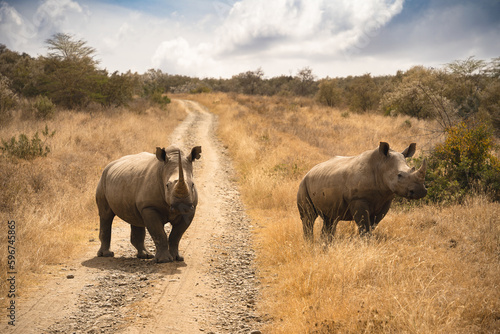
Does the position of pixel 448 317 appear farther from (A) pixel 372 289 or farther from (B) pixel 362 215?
(B) pixel 362 215

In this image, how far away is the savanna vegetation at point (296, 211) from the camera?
452 centimetres

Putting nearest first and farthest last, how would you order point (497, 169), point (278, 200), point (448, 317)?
point (448, 317), point (497, 169), point (278, 200)

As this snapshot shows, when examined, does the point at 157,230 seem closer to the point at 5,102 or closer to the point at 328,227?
the point at 328,227

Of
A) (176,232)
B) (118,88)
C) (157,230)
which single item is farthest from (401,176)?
(118,88)

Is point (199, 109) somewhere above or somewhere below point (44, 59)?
below

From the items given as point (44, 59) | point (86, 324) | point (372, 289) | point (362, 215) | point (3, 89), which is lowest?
point (86, 324)

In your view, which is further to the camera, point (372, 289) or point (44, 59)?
point (44, 59)

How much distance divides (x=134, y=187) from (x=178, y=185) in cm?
152

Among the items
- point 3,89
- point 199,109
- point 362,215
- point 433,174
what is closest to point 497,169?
point 433,174

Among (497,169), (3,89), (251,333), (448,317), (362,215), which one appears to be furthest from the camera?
(3,89)

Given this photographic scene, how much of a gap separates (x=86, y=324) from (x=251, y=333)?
6.23 ft

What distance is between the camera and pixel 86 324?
477 centimetres

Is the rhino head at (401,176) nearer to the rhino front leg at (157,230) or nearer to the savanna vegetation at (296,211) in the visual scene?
the savanna vegetation at (296,211)

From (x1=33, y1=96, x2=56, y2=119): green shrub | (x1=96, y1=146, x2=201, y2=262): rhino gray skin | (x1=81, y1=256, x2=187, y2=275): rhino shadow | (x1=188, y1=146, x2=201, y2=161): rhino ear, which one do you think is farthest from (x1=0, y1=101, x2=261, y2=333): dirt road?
(x1=33, y1=96, x2=56, y2=119): green shrub
